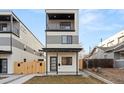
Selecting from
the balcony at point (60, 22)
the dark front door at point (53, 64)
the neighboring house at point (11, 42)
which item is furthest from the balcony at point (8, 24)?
the dark front door at point (53, 64)

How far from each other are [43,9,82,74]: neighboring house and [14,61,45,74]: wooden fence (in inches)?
75.5

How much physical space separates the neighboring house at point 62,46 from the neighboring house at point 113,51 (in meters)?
8.64

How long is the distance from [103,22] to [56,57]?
1533cm

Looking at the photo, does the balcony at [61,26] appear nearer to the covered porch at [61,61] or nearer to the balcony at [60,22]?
the balcony at [60,22]

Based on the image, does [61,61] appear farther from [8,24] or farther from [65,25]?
[8,24]

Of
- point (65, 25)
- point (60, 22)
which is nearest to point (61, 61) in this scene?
point (65, 25)

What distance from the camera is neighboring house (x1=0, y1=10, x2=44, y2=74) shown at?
2900cm

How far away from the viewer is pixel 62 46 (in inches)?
1172

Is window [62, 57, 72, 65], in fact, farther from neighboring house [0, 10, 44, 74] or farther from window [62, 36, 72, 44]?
neighboring house [0, 10, 44, 74]

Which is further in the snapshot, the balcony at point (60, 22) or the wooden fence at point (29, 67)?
the balcony at point (60, 22)

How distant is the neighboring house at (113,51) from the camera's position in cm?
3738

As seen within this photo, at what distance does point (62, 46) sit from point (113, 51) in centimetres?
1160

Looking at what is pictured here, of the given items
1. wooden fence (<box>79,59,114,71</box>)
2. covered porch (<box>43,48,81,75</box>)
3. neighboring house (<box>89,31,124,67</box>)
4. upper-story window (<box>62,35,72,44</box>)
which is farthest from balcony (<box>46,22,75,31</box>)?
neighboring house (<box>89,31,124,67</box>)
